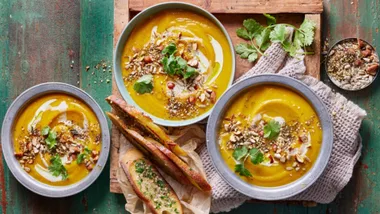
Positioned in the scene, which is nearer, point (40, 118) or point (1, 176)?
point (40, 118)

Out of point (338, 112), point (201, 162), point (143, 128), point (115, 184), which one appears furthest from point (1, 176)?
point (338, 112)

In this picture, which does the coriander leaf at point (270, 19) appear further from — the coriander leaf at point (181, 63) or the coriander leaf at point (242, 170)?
the coriander leaf at point (242, 170)

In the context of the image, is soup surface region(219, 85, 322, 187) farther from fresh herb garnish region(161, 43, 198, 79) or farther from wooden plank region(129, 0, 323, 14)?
wooden plank region(129, 0, 323, 14)

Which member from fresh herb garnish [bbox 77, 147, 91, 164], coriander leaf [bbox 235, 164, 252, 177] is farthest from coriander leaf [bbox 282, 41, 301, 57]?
fresh herb garnish [bbox 77, 147, 91, 164]

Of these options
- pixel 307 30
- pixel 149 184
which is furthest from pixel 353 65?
pixel 149 184

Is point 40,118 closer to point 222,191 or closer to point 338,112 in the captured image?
point 222,191
